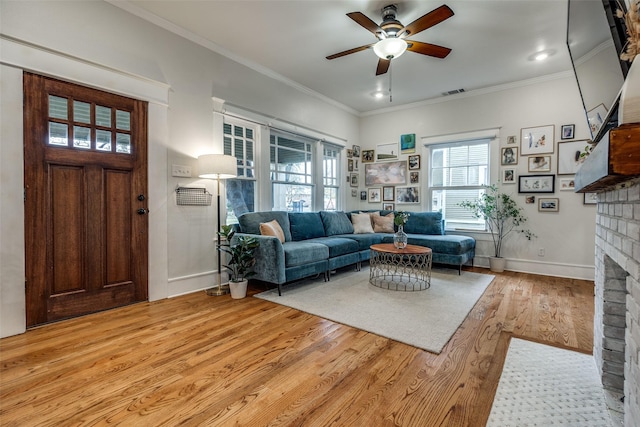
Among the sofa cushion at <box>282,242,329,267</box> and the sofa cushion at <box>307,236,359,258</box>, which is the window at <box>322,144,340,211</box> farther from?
the sofa cushion at <box>282,242,329,267</box>

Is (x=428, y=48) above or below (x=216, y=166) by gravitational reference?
above

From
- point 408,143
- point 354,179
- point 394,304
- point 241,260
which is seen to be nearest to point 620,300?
point 394,304

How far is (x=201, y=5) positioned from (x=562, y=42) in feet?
13.2

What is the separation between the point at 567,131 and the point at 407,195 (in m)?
2.47

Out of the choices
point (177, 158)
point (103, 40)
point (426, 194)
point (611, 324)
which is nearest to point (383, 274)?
point (426, 194)

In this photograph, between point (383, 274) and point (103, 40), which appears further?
point (383, 274)

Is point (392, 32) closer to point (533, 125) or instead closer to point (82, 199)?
point (533, 125)

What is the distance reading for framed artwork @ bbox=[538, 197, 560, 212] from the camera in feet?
13.9

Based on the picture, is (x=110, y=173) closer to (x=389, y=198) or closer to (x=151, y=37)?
(x=151, y=37)

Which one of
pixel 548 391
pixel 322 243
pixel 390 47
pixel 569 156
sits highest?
pixel 390 47

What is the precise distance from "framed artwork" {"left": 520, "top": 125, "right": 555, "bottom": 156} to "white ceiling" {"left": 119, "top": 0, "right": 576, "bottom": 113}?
0.80 meters

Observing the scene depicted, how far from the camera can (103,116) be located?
8.96 feet

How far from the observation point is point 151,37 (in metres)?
3.02

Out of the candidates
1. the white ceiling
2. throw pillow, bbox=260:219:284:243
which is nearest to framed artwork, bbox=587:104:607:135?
the white ceiling
